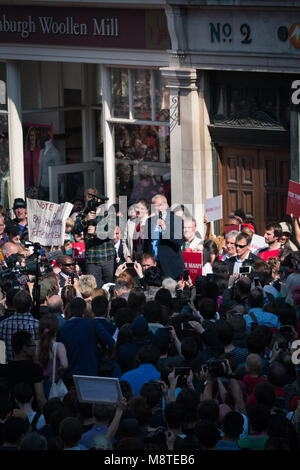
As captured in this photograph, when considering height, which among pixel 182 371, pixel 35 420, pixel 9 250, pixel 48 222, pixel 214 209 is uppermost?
pixel 214 209

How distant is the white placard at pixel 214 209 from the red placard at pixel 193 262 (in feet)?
5.92

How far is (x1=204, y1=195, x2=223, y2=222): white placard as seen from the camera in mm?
14367

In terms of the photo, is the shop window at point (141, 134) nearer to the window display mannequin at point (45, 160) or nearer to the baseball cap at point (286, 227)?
the window display mannequin at point (45, 160)

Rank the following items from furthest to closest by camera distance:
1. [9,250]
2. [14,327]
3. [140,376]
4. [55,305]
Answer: [9,250], [55,305], [14,327], [140,376]

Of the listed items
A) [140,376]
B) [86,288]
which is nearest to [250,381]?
[140,376]

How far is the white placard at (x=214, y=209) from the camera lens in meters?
14.4

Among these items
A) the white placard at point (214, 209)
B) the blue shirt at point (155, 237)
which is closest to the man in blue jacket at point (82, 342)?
the blue shirt at point (155, 237)

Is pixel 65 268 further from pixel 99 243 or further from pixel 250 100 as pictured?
pixel 250 100

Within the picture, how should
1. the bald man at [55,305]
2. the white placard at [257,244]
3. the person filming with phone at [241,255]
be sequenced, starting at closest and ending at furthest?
1. the bald man at [55,305]
2. the person filming with phone at [241,255]
3. the white placard at [257,244]

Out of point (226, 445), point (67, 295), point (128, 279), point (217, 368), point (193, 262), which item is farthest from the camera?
point (193, 262)

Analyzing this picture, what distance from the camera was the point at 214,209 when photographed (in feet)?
47.5

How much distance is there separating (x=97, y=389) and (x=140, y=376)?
88 centimetres

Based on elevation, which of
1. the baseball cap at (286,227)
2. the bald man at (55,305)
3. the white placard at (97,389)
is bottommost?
the white placard at (97,389)
